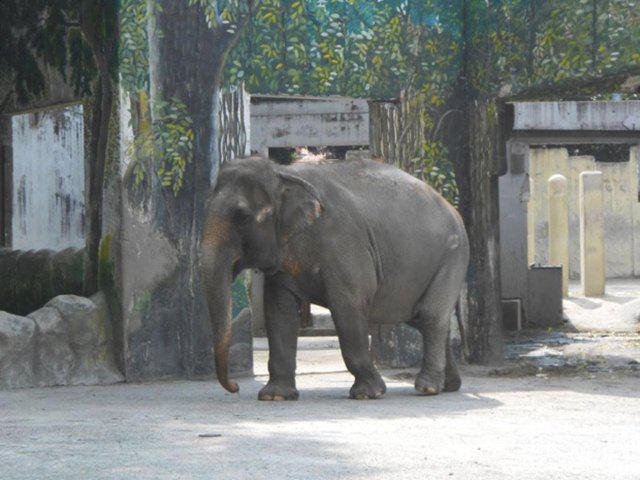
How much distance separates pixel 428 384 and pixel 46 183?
22.1ft

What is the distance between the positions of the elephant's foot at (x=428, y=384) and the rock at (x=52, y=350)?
8.83 ft

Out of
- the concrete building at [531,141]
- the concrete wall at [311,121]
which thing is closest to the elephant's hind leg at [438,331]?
the concrete wall at [311,121]

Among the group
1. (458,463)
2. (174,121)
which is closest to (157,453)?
(458,463)

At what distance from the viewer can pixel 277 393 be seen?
876cm

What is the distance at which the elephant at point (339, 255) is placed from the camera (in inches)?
328

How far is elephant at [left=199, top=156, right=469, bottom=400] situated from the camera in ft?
27.3

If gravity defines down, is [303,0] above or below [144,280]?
above

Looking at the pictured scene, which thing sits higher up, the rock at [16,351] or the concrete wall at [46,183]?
the concrete wall at [46,183]

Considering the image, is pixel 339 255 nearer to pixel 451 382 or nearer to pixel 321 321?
pixel 451 382

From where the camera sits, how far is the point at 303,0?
1108 cm

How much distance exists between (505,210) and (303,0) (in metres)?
8.31

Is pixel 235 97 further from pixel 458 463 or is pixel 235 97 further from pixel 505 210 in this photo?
pixel 505 210

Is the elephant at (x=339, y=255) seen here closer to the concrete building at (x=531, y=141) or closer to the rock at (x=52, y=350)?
the rock at (x=52, y=350)

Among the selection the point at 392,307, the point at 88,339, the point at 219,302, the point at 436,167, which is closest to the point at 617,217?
the point at 436,167
